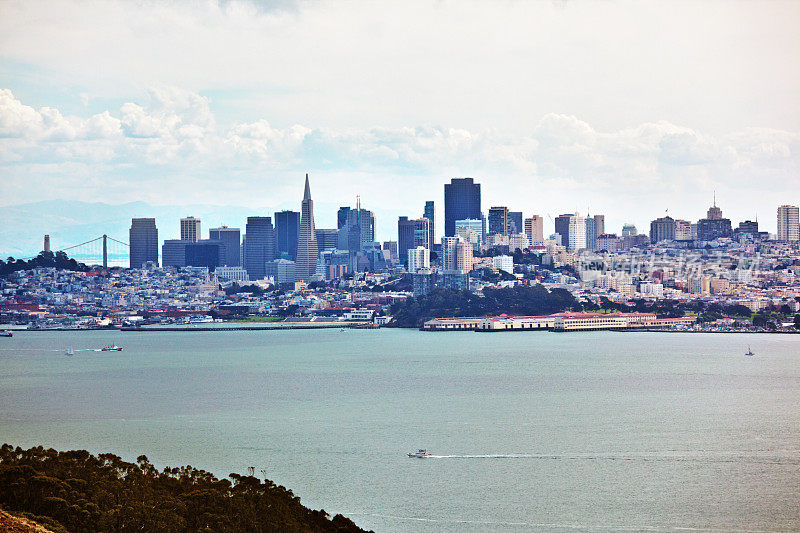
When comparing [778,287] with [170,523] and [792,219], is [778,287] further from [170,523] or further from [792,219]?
[170,523]

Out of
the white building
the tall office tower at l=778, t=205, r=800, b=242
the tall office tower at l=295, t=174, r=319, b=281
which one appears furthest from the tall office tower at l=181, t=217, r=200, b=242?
the tall office tower at l=778, t=205, r=800, b=242

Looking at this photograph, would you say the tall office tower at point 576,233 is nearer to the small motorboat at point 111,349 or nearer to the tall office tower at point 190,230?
the tall office tower at point 190,230

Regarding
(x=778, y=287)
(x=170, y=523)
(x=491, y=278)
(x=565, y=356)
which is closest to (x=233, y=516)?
(x=170, y=523)

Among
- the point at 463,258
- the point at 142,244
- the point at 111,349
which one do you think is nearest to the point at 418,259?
the point at 463,258

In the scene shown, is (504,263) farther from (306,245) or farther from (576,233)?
(306,245)

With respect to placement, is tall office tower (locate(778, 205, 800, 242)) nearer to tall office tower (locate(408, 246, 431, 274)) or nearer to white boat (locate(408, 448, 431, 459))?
tall office tower (locate(408, 246, 431, 274))
